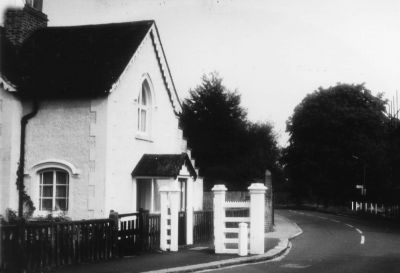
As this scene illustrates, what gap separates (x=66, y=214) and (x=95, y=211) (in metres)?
1.00

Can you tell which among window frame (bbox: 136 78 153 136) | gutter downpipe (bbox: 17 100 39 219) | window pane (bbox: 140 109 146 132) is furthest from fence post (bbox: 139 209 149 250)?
window pane (bbox: 140 109 146 132)

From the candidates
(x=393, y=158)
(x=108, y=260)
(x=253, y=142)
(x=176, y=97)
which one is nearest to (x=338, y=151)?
(x=253, y=142)

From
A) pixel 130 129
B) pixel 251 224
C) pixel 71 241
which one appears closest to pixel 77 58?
pixel 130 129

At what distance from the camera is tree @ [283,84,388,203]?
202 ft

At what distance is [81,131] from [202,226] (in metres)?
5.16

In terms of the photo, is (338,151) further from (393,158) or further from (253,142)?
(393,158)

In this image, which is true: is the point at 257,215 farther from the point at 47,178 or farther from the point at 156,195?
the point at 47,178

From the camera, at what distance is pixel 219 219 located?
1791 cm

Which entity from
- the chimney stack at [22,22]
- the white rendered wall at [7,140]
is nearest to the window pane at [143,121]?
the white rendered wall at [7,140]

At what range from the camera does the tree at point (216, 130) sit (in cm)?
4697

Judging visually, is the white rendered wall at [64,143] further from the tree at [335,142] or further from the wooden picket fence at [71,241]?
the tree at [335,142]

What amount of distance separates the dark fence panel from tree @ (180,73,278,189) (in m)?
22.3

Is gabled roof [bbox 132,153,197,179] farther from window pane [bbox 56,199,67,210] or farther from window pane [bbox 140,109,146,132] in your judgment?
window pane [bbox 56,199,67,210]

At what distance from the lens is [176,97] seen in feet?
81.7
